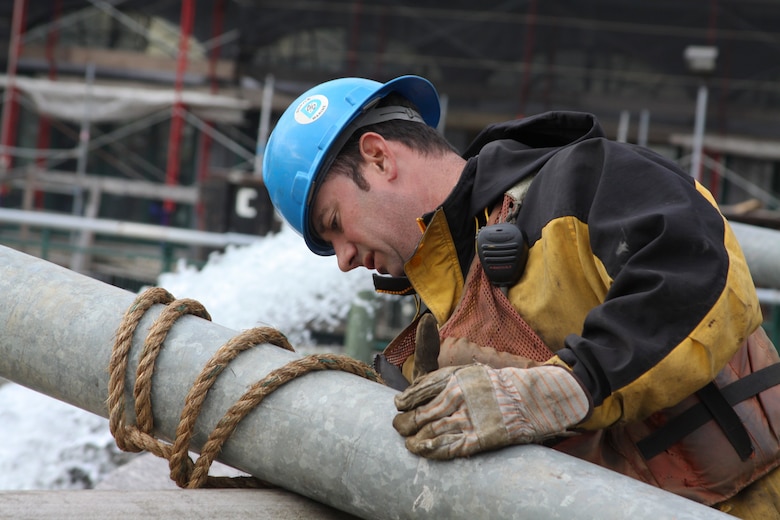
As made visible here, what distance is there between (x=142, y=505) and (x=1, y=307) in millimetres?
530

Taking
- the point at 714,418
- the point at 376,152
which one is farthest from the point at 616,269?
the point at 376,152

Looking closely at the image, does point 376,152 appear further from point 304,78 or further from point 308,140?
point 304,78

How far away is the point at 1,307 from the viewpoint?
175 centimetres

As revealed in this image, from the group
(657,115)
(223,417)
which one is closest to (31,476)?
(223,417)

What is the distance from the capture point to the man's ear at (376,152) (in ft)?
7.27

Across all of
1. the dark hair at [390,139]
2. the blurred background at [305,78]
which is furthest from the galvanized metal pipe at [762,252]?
the blurred background at [305,78]

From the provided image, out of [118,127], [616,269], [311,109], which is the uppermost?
[311,109]

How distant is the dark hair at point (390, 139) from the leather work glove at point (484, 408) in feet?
2.74

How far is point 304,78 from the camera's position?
592 inches

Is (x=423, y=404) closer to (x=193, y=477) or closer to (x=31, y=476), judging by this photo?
(x=193, y=477)

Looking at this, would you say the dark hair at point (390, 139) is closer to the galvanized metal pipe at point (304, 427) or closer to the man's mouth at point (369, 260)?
the man's mouth at point (369, 260)

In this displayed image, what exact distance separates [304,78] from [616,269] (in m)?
13.8

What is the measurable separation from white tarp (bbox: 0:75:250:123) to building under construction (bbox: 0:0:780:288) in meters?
0.03

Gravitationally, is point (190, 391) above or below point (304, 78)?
above
